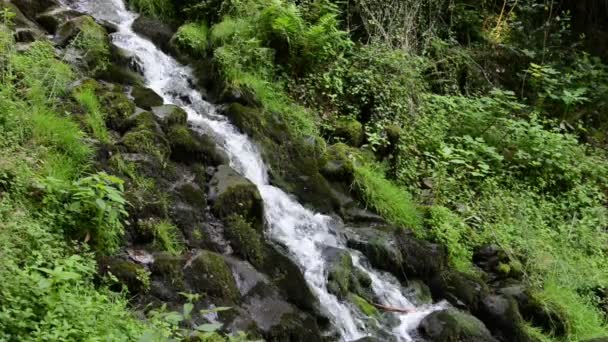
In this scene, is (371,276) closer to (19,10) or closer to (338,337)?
(338,337)

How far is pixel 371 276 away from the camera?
632 cm

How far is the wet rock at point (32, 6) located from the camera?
713 centimetres

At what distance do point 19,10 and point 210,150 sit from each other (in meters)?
3.03

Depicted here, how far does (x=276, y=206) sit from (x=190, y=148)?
3.60 ft

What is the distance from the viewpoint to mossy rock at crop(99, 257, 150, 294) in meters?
4.14

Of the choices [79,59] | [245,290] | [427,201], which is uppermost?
[79,59]

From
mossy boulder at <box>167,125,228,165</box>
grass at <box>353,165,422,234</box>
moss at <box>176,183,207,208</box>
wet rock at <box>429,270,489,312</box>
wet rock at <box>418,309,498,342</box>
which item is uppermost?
mossy boulder at <box>167,125,228,165</box>

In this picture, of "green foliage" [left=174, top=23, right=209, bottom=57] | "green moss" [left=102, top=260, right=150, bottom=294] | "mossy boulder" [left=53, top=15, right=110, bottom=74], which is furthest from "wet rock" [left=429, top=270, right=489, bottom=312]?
"mossy boulder" [left=53, top=15, right=110, bottom=74]

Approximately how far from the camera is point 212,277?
4676 mm

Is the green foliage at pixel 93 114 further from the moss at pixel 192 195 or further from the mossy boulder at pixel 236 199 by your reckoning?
the mossy boulder at pixel 236 199

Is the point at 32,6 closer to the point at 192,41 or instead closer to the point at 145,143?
the point at 192,41

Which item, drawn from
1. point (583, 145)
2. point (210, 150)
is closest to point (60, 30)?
point (210, 150)

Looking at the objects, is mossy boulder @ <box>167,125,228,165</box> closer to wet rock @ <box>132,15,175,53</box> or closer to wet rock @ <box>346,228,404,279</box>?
wet rock @ <box>346,228,404,279</box>

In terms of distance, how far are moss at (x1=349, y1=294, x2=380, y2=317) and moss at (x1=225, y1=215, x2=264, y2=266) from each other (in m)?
1.05
